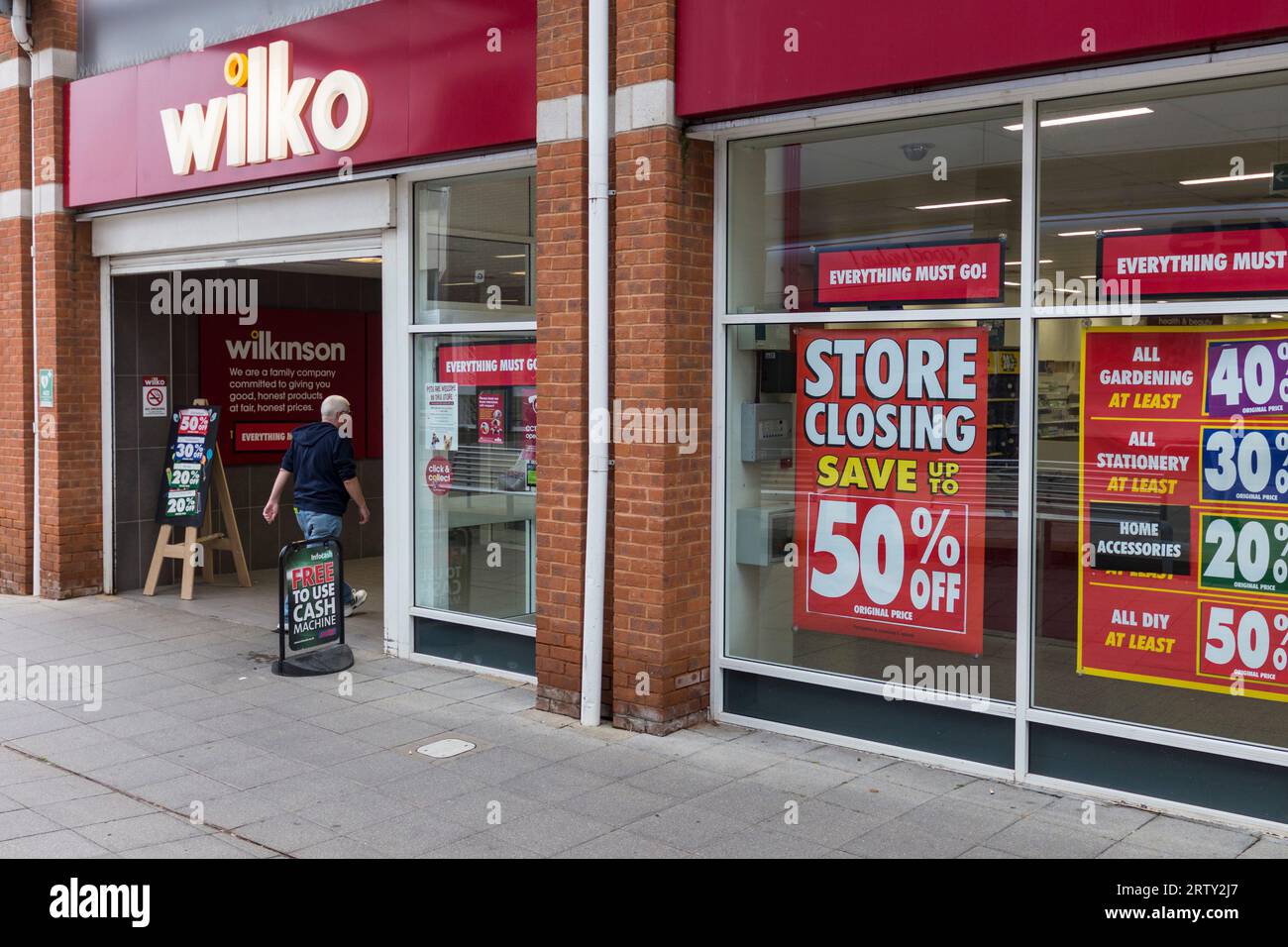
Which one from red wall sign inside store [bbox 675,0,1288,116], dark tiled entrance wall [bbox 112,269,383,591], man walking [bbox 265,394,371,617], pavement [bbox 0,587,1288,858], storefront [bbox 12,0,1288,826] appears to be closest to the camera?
red wall sign inside store [bbox 675,0,1288,116]

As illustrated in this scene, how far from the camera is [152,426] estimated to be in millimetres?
12117

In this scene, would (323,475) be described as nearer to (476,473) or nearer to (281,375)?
(476,473)

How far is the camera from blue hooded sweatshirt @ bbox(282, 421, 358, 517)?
9.86 m

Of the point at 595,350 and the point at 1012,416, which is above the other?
the point at 595,350

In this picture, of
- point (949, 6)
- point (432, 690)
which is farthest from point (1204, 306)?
point (432, 690)

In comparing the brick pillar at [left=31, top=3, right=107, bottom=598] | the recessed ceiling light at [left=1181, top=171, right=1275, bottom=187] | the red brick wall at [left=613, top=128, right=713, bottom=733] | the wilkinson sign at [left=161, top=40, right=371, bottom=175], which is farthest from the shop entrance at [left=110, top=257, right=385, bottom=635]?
the recessed ceiling light at [left=1181, top=171, right=1275, bottom=187]

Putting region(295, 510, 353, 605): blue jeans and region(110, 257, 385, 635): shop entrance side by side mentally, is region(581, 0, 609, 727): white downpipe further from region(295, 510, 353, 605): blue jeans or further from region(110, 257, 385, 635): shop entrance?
region(110, 257, 385, 635): shop entrance

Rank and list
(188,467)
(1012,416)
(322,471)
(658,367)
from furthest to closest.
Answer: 1. (188,467)
2. (322,471)
3. (658,367)
4. (1012,416)

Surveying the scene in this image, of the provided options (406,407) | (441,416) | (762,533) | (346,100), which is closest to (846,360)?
(762,533)

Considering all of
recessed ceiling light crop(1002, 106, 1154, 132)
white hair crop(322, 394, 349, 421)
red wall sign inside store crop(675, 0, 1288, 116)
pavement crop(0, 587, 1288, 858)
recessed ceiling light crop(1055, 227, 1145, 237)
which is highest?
red wall sign inside store crop(675, 0, 1288, 116)

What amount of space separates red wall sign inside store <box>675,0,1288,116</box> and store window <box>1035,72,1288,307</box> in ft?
1.42

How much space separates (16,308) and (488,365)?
5.84 m

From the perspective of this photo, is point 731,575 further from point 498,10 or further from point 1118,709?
point 498,10

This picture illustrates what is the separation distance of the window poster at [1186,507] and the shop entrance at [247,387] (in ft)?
21.2
